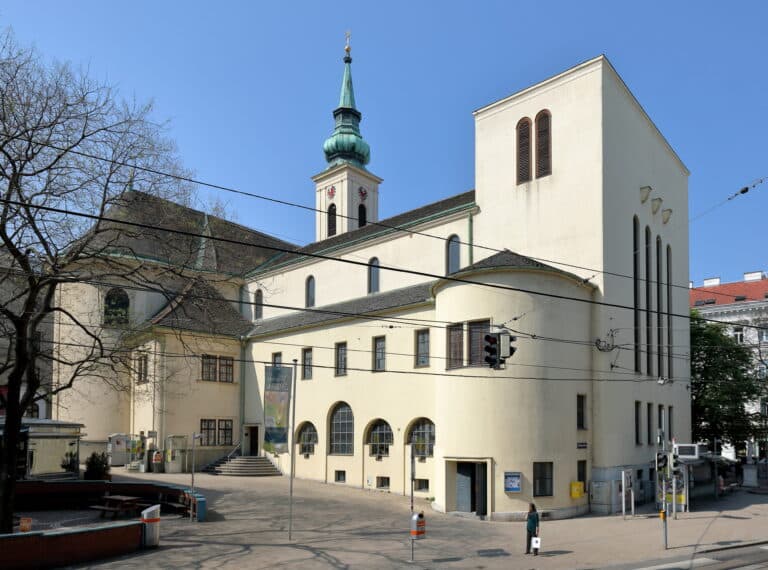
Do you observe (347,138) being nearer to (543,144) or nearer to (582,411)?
(543,144)

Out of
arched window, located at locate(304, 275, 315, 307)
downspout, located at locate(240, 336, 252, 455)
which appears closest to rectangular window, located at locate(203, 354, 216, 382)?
downspout, located at locate(240, 336, 252, 455)

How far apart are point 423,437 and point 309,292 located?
14751 mm

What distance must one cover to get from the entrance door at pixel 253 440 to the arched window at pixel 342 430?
748cm

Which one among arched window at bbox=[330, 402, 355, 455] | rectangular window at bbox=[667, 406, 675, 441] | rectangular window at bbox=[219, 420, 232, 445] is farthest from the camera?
rectangular window at bbox=[219, 420, 232, 445]

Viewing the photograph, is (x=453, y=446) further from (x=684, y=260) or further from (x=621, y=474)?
(x=684, y=260)

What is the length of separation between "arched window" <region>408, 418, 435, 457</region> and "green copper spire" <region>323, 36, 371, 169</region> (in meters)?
32.9

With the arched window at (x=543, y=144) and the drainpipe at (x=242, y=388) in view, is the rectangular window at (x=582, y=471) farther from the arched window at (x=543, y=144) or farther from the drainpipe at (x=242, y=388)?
the drainpipe at (x=242, y=388)

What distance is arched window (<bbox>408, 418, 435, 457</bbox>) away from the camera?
3170cm

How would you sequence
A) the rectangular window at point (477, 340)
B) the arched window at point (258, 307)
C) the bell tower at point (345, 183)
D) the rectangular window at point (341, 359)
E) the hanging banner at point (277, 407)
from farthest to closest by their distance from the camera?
the bell tower at point (345, 183) < the arched window at point (258, 307) < the rectangular window at point (341, 359) < the rectangular window at point (477, 340) < the hanging banner at point (277, 407)

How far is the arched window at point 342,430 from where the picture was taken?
35.9 meters

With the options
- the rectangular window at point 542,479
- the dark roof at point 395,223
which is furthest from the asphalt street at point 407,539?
the dark roof at point 395,223

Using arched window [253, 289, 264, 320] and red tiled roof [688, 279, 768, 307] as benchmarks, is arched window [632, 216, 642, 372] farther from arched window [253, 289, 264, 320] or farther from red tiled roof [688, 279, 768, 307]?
red tiled roof [688, 279, 768, 307]

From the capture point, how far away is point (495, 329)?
27.5 meters

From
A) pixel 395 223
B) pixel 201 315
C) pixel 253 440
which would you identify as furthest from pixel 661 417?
pixel 201 315
